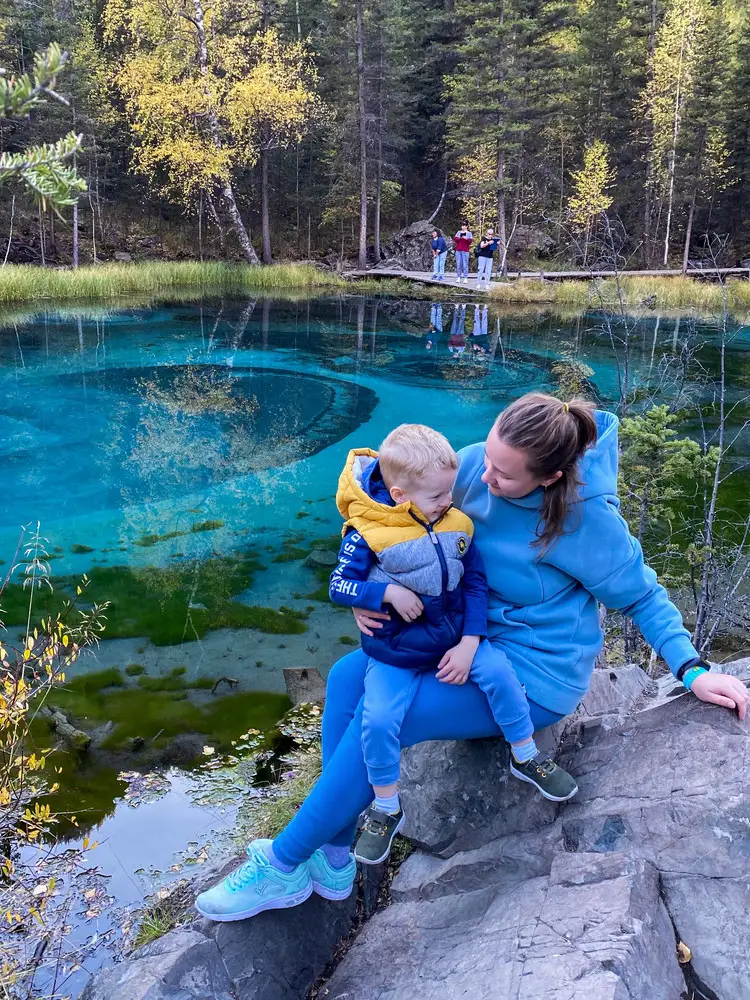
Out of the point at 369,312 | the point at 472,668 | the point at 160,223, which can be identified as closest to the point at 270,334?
the point at 369,312

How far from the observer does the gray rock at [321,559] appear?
234 inches

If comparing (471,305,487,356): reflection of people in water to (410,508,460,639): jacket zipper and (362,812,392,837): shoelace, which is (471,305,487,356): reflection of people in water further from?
(362,812,392,837): shoelace

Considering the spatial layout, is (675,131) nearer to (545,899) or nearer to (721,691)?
(721,691)

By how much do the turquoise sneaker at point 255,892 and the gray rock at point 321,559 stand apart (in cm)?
396

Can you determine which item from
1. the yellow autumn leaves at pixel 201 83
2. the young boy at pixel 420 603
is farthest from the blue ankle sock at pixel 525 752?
the yellow autumn leaves at pixel 201 83

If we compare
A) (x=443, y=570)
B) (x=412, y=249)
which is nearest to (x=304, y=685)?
(x=443, y=570)

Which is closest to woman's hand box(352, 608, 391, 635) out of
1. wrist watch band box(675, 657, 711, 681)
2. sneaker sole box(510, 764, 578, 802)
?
sneaker sole box(510, 764, 578, 802)

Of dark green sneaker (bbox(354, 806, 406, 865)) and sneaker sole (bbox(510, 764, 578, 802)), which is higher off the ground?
sneaker sole (bbox(510, 764, 578, 802))

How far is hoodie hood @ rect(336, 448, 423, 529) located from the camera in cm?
196

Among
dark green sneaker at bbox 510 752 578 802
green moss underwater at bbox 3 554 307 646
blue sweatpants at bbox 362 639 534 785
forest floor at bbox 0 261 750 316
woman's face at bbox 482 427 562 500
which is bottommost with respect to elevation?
green moss underwater at bbox 3 554 307 646

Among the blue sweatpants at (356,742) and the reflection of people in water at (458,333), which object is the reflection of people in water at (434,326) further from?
the blue sweatpants at (356,742)

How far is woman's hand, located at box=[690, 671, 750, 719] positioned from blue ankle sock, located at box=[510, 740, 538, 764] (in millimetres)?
414

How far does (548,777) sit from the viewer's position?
1.92 meters

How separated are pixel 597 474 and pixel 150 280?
19.3 m
